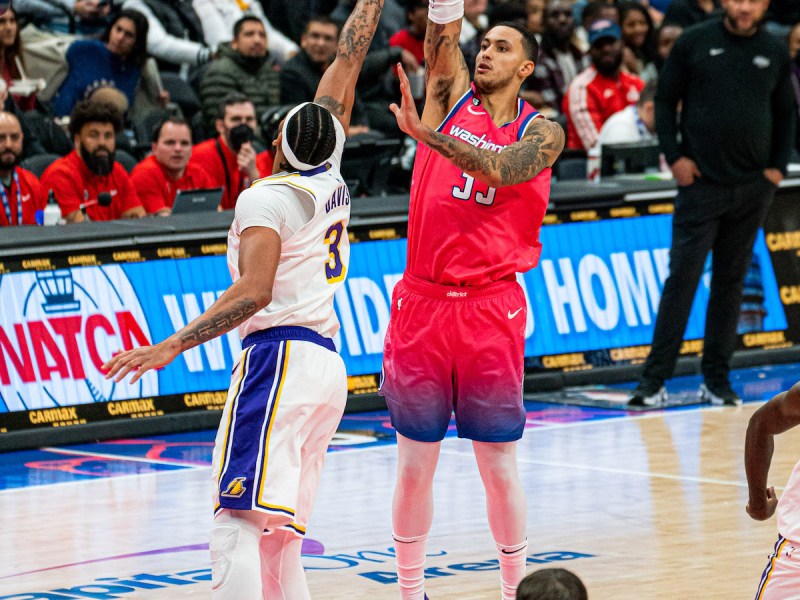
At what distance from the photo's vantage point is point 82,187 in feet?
38.5

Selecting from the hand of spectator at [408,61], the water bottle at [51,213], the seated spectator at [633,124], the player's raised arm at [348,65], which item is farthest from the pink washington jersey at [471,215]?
the hand of spectator at [408,61]

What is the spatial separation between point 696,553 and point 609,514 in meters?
0.92

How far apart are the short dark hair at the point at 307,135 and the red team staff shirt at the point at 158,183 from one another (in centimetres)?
685

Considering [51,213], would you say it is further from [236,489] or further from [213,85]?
[236,489]

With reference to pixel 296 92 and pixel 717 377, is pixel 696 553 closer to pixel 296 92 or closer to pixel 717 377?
pixel 717 377

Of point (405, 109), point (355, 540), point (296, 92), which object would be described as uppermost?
point (405, 109)

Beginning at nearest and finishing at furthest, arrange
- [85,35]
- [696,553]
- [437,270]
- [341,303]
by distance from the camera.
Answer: [437,270], [696,553], [341,303], [85,35]

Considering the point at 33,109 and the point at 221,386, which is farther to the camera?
the point at 33,109

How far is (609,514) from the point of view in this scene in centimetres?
813

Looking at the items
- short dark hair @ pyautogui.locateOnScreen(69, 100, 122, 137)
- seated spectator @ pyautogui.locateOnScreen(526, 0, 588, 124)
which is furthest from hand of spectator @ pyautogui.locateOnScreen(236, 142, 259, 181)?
seated spectator @ pyautogui.locateOnScreen(526, 0, 588, 124)

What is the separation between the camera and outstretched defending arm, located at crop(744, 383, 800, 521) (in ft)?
14.5

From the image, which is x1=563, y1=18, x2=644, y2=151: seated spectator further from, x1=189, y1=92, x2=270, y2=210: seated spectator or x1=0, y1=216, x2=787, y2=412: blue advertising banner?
x1=189, y1=92, x2=270, y2=210: seated spectator

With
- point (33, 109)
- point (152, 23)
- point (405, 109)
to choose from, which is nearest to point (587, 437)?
point (405, 109)

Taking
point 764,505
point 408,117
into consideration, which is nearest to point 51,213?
point 408,117
